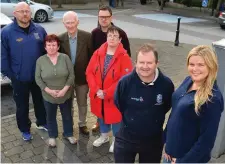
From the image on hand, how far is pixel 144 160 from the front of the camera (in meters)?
2.88

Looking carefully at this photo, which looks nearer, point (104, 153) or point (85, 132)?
point (104, 153)

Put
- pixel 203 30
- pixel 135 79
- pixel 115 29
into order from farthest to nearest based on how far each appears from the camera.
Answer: pixel 203 30, pixel 115 29, pixel 135 79

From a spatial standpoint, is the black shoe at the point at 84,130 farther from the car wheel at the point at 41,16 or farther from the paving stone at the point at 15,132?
the car wheel at the point at 41,16

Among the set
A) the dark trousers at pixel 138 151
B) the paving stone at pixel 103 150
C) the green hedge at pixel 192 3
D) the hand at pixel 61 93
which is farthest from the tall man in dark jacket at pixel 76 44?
the green hedge at pixel 192 3

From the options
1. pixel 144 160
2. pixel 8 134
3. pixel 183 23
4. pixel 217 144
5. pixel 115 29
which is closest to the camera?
pixel 144 160

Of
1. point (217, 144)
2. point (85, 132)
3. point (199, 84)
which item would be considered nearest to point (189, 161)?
point (199, 84)

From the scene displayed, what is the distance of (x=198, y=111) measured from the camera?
216cm

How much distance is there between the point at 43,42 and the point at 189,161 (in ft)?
8.27

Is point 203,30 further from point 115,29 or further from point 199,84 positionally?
point 199,84

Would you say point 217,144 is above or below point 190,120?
below

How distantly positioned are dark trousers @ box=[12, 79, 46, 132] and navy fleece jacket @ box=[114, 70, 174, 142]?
5.85 ft

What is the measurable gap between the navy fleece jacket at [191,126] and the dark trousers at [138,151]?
1.10 ft

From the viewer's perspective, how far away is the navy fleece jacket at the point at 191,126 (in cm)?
214

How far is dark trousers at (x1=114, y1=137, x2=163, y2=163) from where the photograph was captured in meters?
2.78
